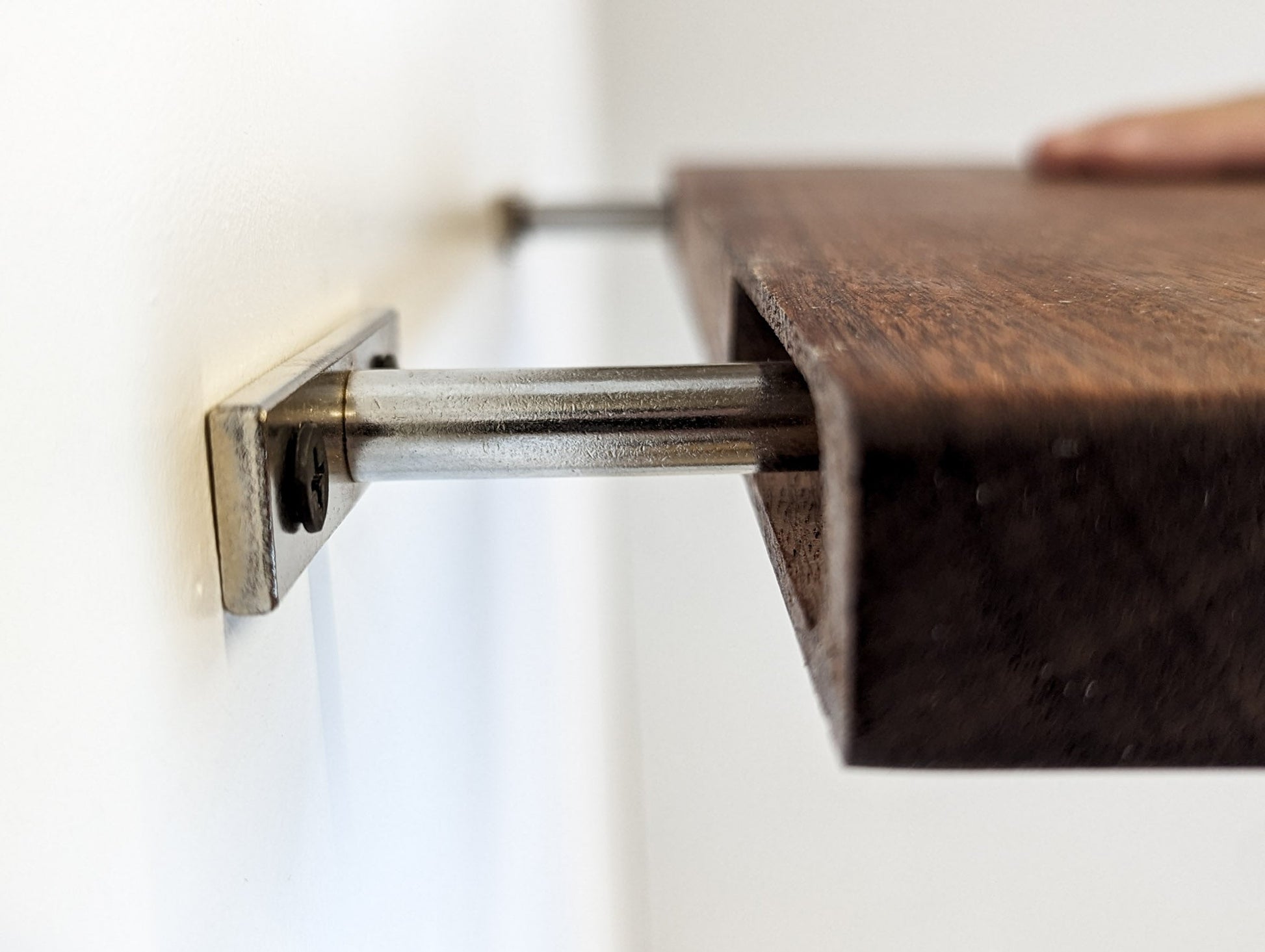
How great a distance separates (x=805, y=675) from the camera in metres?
0.44

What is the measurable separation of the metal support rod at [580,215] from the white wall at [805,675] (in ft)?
0.58

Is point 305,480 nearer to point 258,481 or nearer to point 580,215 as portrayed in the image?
point 258,481

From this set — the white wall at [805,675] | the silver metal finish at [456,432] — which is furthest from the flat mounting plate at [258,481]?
the white wall at [805,675]

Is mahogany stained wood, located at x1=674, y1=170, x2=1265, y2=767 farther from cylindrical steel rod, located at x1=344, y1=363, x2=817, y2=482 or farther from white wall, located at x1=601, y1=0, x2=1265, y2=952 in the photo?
white wall, located at x1=601, y1=0, x2=1265, y2=952

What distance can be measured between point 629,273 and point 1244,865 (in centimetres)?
76

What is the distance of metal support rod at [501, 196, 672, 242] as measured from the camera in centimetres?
42

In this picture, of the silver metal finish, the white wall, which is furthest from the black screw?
the white wall

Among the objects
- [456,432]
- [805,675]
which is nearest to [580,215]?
[805,675]

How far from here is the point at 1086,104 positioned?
0.92m

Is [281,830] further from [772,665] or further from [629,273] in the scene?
[629,273]

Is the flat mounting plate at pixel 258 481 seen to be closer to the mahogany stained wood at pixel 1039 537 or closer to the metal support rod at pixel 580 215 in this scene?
the mahogany stained wood at pixel 1039 537

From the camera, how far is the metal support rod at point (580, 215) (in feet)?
1.39

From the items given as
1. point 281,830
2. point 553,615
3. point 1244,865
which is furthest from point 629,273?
point 281,830

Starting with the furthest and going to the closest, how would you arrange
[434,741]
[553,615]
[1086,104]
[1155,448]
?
[1086,104]
[553,615]
[434,741]
[1155,448]
